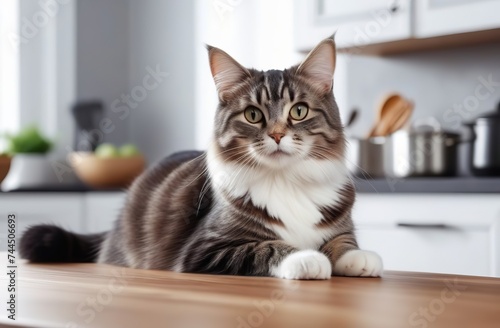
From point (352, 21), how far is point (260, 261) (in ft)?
6.52

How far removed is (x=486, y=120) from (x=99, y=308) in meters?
2.22

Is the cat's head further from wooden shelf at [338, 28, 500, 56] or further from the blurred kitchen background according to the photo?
wooden shelf at [338, 28, 500, 56]

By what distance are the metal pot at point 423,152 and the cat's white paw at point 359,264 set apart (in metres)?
1.66

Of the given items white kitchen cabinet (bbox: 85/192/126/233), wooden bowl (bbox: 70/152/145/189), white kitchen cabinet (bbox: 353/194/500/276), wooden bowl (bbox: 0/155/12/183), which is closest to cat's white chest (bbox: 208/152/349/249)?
wooden bowl (bbox: 0/155/12/183)

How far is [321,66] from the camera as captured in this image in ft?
3.97

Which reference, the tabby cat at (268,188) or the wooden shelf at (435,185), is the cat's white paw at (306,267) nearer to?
the tabby cat at (268,188)

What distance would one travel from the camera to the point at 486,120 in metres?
2.66

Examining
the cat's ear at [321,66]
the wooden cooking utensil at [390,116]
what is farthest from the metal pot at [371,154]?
the cat's ear at [321,66]

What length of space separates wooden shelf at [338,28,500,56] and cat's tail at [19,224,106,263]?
6.05 ft

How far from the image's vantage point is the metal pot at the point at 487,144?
2.67 meters

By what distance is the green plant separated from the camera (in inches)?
150

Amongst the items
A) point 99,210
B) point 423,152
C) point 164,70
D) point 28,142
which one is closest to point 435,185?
point 423,152

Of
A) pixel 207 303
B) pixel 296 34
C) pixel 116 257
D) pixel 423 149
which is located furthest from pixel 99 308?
pixel 296 34

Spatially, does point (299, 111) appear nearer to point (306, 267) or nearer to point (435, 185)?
point (306, 267)
